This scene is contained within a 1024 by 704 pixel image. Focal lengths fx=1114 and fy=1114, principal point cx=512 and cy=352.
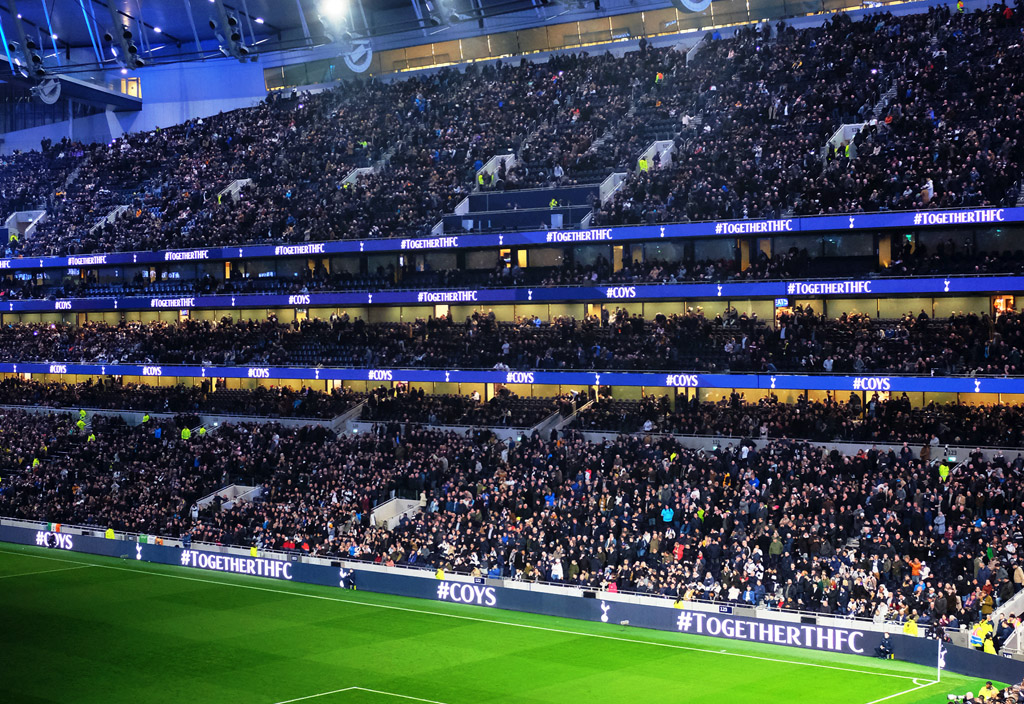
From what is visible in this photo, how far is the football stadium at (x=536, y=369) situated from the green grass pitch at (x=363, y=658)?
0.15 meters

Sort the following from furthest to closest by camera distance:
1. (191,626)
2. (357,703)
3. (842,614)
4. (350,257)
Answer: (350,257), (191,626), (842,614), (357,703)

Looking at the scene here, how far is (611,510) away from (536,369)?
400 inches

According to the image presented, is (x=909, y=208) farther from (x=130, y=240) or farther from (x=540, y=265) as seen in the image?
(x=130, y=240)

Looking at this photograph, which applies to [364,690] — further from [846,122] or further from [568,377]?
[846,122]

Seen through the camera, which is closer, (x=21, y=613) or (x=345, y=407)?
(x=21, y=613)

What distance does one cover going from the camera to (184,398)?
48.0 m

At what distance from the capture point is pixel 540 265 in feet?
146

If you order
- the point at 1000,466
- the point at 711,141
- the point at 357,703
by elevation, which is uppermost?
the point at 711,141

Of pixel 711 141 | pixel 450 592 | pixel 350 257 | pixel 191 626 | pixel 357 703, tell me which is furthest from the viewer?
pixel 350 257

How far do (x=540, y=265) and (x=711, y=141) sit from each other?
823 centimetres

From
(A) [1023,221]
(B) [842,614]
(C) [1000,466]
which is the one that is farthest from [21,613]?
(A) [1023,221]

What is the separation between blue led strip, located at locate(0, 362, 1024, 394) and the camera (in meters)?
32.8

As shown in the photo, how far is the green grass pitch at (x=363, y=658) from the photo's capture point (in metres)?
22.2

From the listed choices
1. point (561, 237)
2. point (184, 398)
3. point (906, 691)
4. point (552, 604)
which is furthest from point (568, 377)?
point (906, 691)
